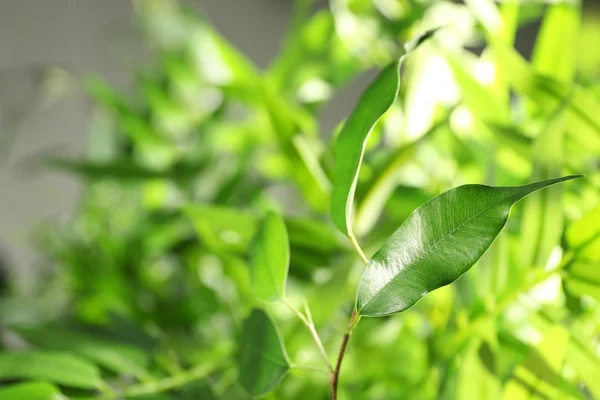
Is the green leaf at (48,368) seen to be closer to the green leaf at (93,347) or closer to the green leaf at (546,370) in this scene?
the green leaf at (93,347)

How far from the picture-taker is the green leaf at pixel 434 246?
0.33 ft

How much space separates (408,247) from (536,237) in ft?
0.20

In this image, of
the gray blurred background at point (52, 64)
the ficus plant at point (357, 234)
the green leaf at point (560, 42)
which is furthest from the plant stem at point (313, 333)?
the gray blurred background at point (52, 64)

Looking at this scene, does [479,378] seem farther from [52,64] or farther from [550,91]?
[52,64]

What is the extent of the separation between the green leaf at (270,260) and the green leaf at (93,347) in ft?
0.30

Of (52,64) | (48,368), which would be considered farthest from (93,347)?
(52,64)

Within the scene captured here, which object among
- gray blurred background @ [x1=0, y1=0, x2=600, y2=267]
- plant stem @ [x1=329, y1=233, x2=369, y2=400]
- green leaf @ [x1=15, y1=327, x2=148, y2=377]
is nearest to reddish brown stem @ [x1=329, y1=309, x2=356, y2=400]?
plant stem @ [x1=329, y1=233, x2=369, y2=400]

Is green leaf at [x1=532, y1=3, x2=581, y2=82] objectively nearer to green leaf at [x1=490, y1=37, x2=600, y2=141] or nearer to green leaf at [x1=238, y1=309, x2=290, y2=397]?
green leaf at [x1=490, y1=37, x2=600, y2=141]

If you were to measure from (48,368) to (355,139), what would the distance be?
0.12 meters

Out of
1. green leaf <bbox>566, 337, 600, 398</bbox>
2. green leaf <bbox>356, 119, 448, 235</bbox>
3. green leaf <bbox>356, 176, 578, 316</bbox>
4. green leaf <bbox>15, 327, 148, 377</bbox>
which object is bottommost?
green leaf <bbox>15, 327, 148, 377</bbox>

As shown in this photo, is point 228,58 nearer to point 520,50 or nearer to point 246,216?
point 246,216

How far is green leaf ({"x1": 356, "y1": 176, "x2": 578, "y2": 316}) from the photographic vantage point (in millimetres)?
101

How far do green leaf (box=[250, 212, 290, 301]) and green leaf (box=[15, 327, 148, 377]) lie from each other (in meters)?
0.09

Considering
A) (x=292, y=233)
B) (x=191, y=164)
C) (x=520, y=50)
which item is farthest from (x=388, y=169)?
(x=520, y=50)
